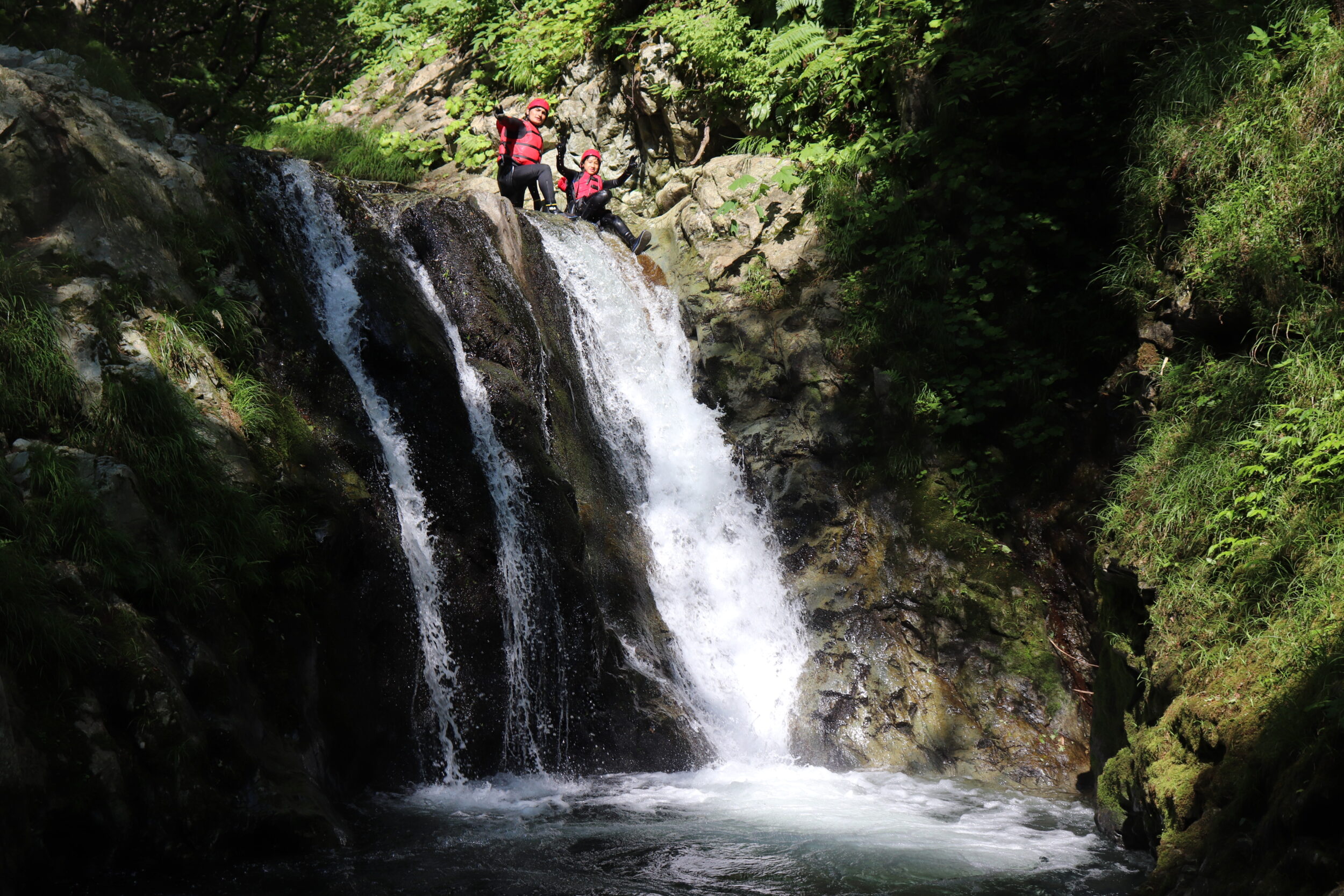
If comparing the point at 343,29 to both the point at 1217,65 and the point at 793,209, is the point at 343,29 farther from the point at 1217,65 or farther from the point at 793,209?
the point at 1217,65

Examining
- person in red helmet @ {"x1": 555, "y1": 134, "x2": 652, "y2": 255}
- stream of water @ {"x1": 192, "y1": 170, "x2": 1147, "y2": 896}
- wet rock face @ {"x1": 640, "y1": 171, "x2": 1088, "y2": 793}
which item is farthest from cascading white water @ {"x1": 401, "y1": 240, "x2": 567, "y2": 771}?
person in red helmet @ {"x1": 555, "y1": 134, "x2": 652, "y2": 255}

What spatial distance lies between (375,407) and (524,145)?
16.9ft

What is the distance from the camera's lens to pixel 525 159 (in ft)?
35.6

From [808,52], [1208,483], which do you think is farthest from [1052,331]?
[808,52]

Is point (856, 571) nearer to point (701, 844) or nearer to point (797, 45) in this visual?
point (701, 844)

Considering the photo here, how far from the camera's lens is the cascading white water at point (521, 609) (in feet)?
21.1

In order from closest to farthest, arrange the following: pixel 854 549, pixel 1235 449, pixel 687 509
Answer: pixel 1235 449, pixel 854 549, pixel 687 509

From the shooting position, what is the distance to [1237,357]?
17.7 ft

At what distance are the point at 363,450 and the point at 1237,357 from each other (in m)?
5.62

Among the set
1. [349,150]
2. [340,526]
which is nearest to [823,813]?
[340,526]

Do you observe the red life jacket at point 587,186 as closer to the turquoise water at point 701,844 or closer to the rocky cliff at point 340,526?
the rocky cliff at point 340,526

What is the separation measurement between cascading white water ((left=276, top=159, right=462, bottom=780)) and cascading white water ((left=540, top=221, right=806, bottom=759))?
2.00 meters

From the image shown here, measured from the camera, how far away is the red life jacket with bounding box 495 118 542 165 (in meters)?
10.8

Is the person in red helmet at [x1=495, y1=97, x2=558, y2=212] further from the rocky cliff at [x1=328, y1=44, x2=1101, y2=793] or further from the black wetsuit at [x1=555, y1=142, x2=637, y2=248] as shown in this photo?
the rocky cliff at [x1=328, y1=44, x2=1101, y2=793]
